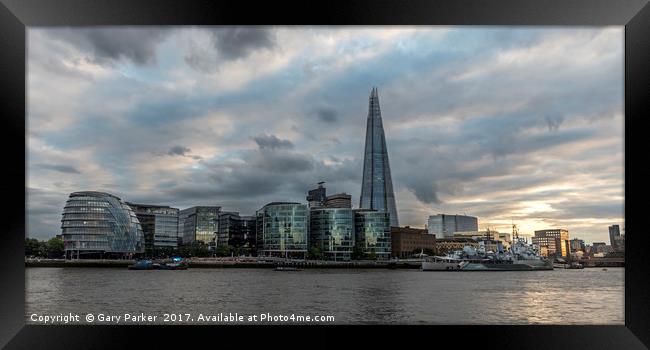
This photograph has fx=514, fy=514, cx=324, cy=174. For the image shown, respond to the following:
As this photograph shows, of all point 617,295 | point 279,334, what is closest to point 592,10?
point 279,334

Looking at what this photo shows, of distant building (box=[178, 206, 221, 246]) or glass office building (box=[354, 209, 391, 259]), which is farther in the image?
distant building (box=[178, 206, 221, 246])

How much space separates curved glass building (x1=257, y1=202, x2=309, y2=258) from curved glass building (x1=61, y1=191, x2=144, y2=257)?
52.0 feet

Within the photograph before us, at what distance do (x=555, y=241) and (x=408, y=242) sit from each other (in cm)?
2618

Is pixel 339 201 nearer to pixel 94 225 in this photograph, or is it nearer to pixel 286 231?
pixel 286 231

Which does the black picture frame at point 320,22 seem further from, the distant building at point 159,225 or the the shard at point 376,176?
the the shard at point 376,176

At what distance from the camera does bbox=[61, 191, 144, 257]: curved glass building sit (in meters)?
55.0

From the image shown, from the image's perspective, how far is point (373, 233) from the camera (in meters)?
59.6

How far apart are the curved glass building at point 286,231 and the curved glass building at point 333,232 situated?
58.5 inches

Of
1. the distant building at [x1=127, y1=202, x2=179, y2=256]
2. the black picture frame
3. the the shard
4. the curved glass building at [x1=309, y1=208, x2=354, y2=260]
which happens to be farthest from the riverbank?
the black picture frame

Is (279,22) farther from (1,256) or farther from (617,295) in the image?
(617,295)

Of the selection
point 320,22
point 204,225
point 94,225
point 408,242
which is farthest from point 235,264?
point 320,22

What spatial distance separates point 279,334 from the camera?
459 cm

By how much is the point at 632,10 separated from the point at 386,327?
336 cm

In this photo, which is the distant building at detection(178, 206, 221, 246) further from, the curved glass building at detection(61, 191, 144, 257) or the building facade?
the curved glass building at detection(61, 191, 144, 257)
